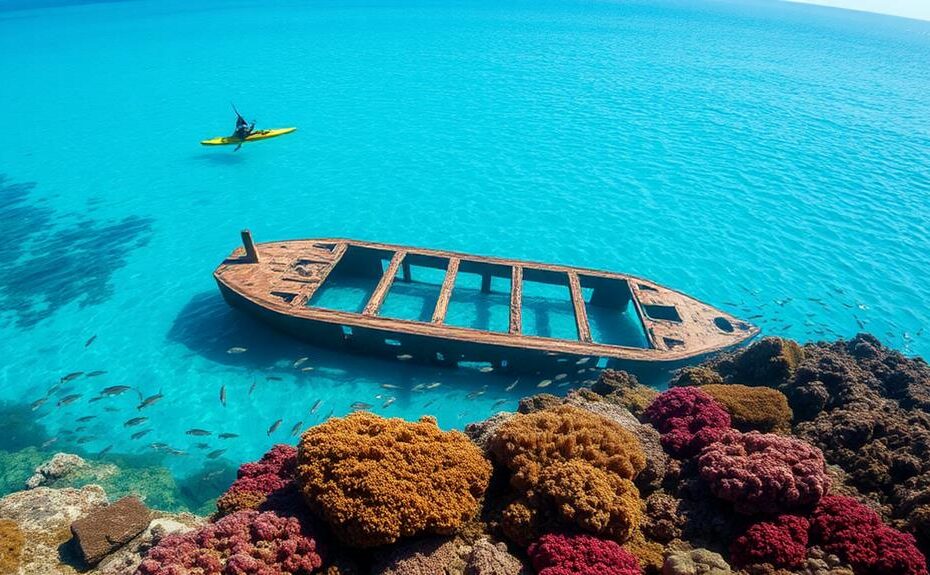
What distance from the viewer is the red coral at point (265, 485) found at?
35.7ft

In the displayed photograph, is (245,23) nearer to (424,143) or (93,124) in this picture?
(93,124)

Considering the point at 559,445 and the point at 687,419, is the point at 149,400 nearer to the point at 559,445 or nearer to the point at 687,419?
the point at 559,445

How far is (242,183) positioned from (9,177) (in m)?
18.4

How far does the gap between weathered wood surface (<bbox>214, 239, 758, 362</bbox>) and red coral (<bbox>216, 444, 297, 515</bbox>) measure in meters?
7.51

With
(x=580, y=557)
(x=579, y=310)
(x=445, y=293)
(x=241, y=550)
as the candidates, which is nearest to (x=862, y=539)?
(x=580, y=557)

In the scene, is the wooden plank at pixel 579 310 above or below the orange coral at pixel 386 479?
below

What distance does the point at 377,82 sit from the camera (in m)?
59.8

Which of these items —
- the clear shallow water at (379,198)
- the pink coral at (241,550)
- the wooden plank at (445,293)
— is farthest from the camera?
the wooden plank at (445,293)

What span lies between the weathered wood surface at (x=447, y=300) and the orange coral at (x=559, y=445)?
734cm

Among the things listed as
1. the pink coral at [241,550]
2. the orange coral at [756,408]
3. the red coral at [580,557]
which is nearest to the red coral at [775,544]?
the red coral at [580,557]

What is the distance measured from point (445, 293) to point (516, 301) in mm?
3446

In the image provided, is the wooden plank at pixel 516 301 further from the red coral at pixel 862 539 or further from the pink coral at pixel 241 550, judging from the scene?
the pink coral at pixel 241 550

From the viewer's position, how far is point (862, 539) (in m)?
9.04

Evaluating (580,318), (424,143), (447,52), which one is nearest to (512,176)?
(424,143)
